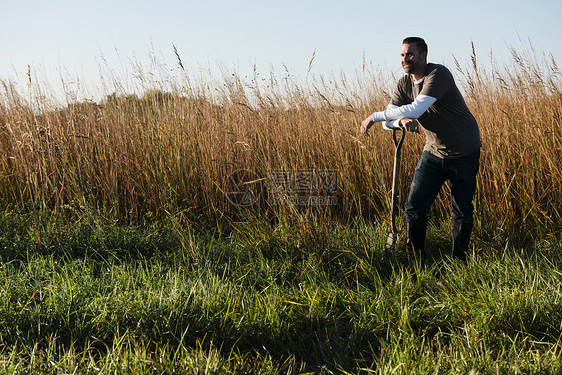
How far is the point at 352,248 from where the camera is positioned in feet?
10.4

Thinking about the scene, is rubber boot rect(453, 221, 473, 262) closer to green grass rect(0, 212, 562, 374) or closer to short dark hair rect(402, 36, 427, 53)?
green grass rect(0, 212, 562, 374)

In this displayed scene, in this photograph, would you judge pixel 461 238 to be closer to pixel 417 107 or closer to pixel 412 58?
pixel 417 107

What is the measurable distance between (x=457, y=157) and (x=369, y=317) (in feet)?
4.09

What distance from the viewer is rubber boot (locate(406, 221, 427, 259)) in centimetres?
306

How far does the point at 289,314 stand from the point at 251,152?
6.55 feet

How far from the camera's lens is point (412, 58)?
9.20ft

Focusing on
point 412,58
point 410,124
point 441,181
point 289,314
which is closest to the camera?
point 289,314

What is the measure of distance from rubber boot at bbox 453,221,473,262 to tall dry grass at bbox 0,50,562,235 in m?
0.58

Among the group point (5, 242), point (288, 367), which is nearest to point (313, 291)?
point (288, 367)

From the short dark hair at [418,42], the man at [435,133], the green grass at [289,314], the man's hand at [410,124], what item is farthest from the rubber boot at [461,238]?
the short dark hair at [418,42]

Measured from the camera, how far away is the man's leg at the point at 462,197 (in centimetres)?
293

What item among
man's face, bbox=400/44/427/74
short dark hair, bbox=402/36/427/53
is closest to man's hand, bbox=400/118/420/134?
man's face, bbox=400/44/427/74

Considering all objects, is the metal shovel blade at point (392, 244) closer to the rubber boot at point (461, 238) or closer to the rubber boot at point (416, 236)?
the rubber boot at point (416, 236)

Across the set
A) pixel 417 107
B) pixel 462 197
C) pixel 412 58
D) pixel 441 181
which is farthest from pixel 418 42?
pixel 462 197
